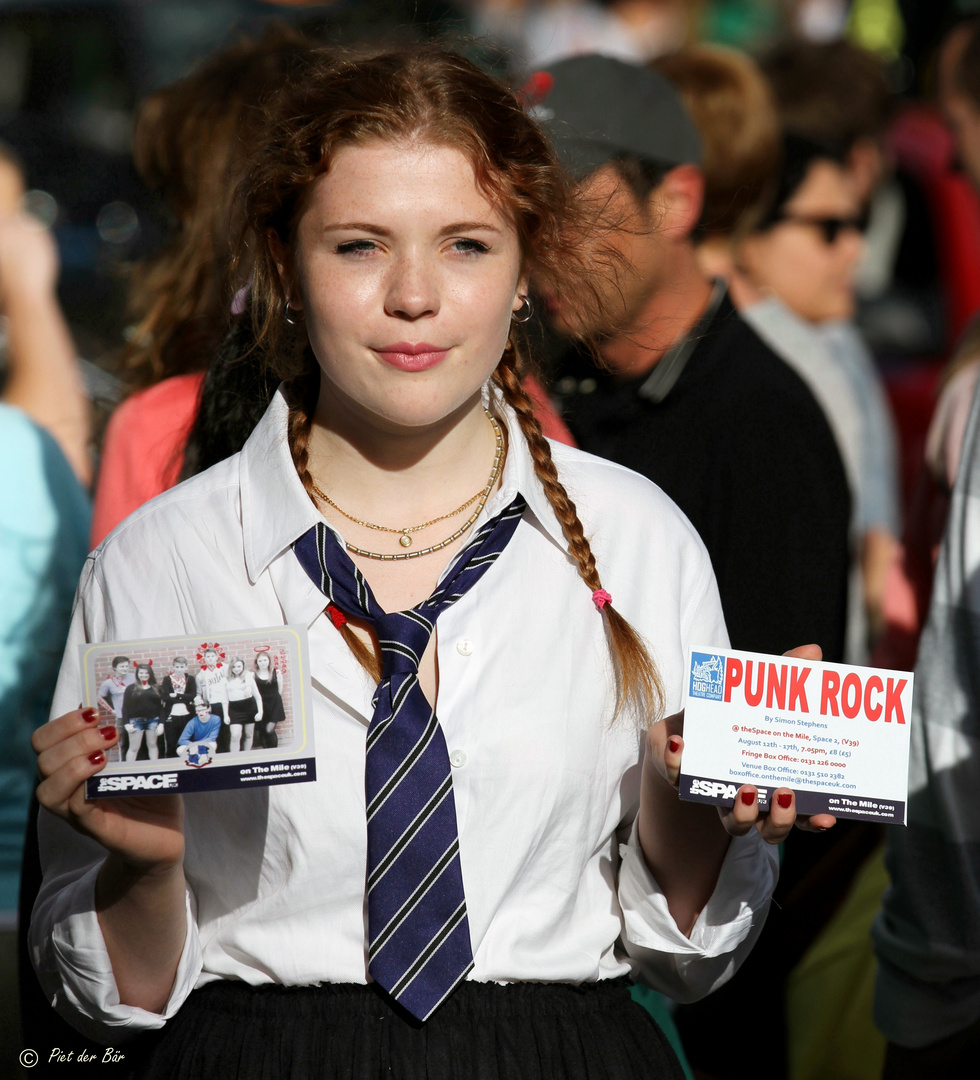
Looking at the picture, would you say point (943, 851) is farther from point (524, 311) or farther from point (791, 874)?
point (524, 311)

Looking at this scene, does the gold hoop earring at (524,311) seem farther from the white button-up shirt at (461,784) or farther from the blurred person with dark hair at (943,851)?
the blurred person with dark hair at (943,851)

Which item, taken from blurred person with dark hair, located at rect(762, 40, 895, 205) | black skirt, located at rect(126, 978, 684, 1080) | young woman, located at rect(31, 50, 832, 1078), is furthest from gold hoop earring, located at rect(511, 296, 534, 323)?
blurred person with dark hair, located at rect(762, 40, 895, 205)

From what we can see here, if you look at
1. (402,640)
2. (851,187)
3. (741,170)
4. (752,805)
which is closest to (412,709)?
(402,640)

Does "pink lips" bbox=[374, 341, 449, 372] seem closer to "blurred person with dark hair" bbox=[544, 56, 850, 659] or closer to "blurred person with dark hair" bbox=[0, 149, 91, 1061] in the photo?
"blurred person with dark hair" bbox=[544, 56, 850, 659]

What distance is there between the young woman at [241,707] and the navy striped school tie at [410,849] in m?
0.19

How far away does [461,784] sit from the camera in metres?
1.67

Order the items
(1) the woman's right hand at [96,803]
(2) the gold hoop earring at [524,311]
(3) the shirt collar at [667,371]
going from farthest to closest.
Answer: (3) the shirt collar at [667,371]
(2) the gold hoop earring at [524,311]
(1) the woman's right hand at [96,803]

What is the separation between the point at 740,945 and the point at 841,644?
96 centimetres

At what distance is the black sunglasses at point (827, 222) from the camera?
15.4 feet

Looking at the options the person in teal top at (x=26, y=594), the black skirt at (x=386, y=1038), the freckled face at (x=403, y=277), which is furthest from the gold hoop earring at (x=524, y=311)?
the person in teal top at (x=26, y=594)

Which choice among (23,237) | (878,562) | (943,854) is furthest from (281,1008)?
(878,562)

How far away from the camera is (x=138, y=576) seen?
172 centimetres

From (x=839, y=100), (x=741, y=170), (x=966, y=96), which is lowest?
(x=741, y=170)

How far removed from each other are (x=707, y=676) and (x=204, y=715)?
24.3 inches
